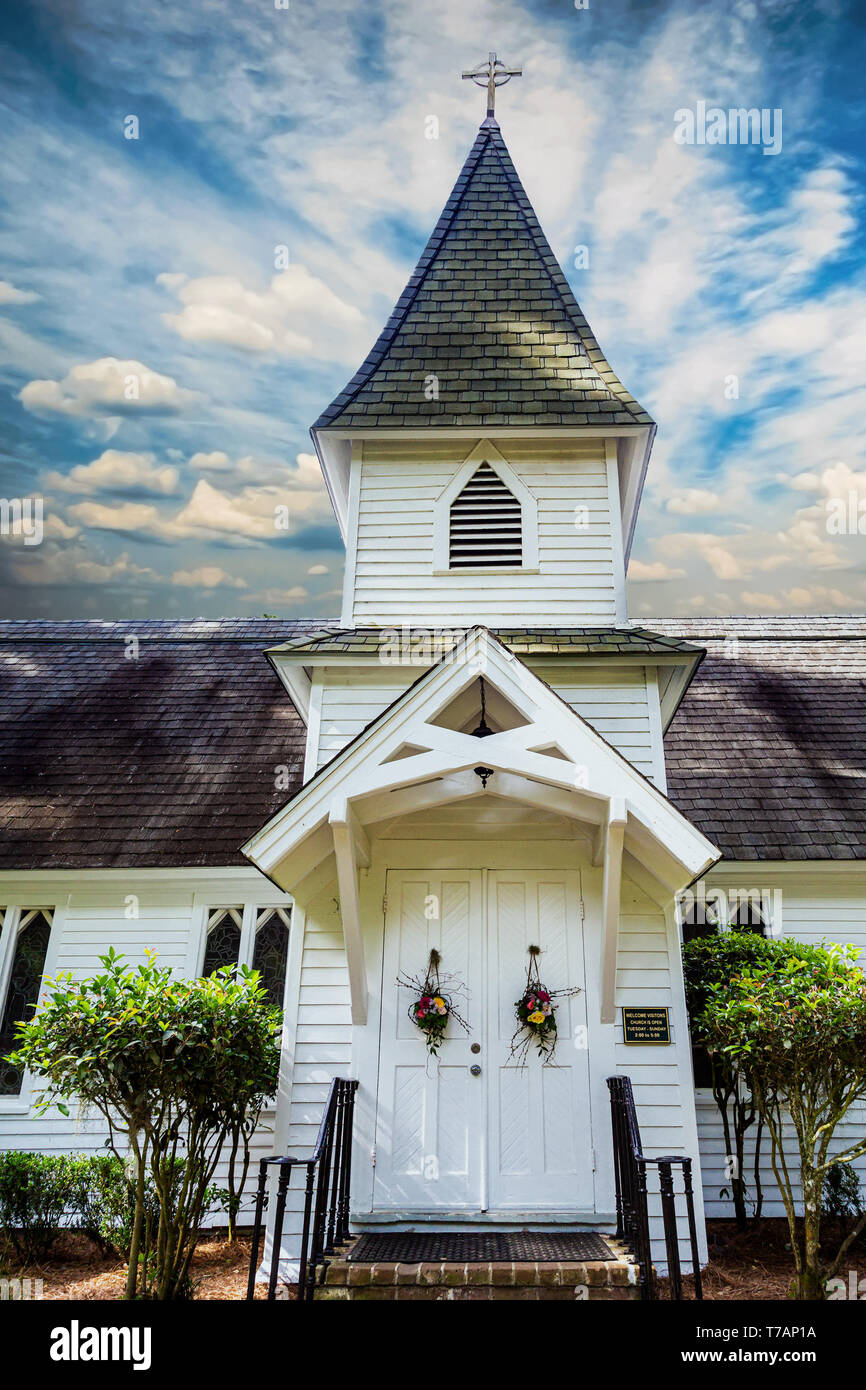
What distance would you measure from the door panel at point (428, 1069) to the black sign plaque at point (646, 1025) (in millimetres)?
1165

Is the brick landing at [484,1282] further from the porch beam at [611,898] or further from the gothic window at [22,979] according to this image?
the gothic window at [22,979]

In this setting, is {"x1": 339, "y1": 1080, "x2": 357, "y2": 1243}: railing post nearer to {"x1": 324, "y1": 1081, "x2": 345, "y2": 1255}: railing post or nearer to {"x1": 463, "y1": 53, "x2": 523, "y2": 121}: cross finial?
{"x1": 324, "y1": 1081, "x2": 345, "y2": 1255}: railing post

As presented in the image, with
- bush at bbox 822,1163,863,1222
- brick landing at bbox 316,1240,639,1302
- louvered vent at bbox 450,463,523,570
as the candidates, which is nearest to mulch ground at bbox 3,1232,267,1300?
brick landing at bbox 316,1240,639,1302

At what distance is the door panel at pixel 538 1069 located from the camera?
6234mm

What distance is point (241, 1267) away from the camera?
6.77 meters

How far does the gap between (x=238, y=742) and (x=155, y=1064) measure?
6.77 m

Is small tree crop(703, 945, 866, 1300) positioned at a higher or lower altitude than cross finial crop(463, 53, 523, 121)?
lower

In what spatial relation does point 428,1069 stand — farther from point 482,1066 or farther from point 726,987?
point 726,987

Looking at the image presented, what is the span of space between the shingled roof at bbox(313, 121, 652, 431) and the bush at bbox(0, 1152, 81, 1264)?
7653 millimetres

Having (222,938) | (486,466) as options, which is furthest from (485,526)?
(222,938)

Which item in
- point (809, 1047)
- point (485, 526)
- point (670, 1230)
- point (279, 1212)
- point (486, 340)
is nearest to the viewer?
point (670, 1230)

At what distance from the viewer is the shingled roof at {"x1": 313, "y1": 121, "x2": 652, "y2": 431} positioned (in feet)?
29.3
